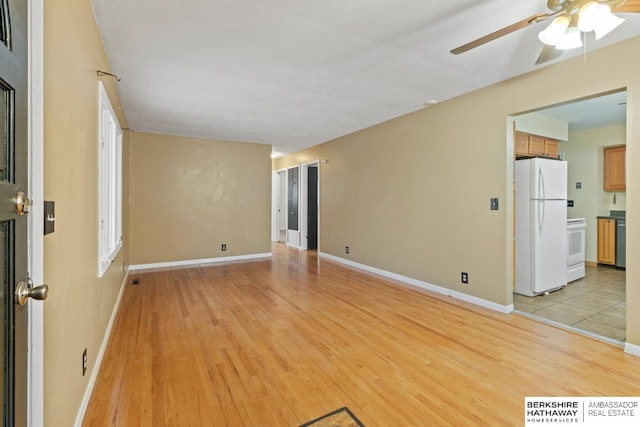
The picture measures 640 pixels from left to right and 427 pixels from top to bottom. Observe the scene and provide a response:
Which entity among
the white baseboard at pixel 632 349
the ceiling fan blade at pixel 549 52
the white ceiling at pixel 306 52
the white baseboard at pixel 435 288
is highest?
the white ceiling at pixel 306 52

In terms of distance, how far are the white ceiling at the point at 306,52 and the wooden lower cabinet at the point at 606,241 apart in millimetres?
4163

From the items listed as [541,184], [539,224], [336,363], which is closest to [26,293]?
[336,363]

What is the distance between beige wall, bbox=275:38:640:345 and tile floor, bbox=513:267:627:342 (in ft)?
1.32

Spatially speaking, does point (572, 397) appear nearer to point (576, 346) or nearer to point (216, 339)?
point (576, 346)

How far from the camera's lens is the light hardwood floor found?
5.72 ft

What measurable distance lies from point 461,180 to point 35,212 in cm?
381

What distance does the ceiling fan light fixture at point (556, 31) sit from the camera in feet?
5.49

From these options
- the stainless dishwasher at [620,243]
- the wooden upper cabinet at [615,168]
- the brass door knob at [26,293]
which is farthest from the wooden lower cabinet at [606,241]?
the brass door knob at [26,293]

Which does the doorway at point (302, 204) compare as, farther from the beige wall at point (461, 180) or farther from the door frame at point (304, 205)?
the beige wall at point (461, 180)

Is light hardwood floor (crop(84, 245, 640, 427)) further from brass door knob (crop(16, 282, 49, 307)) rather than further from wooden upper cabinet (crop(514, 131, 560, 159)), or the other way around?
wooden upper cabinet (crop(514, 131, 560, 159))

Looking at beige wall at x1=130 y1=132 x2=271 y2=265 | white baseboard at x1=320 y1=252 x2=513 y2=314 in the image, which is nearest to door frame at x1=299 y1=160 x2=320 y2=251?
beige wall at x1=130 y1=132 x2=271 y2=265

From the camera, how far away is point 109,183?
10.4 feet

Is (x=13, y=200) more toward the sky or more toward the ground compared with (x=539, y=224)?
more toward the sky

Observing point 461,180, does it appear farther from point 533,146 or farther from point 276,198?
point 276,198
